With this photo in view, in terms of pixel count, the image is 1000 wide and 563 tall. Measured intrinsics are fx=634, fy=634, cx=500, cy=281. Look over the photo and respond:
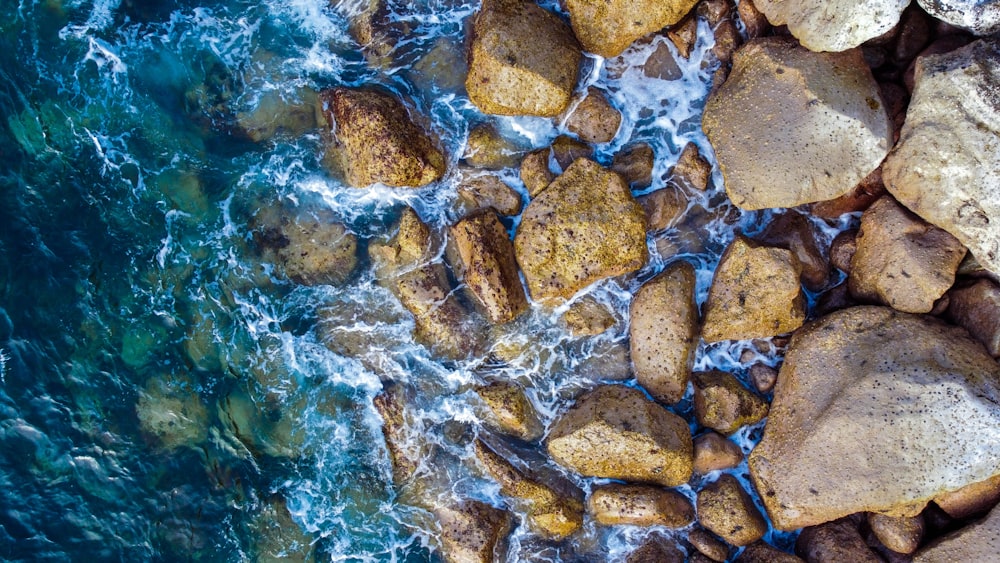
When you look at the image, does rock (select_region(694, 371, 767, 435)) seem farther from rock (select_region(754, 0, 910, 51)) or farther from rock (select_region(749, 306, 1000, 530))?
rock (select_region(754, 0, 910, 51))

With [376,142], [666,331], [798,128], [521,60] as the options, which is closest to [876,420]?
[666,331]

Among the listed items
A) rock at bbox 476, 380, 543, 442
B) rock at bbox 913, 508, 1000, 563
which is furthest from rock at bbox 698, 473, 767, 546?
rock at bbox 476, 380, 543, 442

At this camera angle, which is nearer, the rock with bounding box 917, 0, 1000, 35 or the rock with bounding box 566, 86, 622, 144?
the rock with bounding box 917, 0, 1000, 35

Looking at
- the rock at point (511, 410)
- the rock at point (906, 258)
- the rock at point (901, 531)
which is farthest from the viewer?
the rock at point (511, 410)

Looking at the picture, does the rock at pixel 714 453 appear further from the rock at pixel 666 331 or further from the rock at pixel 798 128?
the rock at pixel 798 128

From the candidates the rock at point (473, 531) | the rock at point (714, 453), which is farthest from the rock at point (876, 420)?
the rock at point (473, 531)

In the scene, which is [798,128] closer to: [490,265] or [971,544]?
[490,265]
